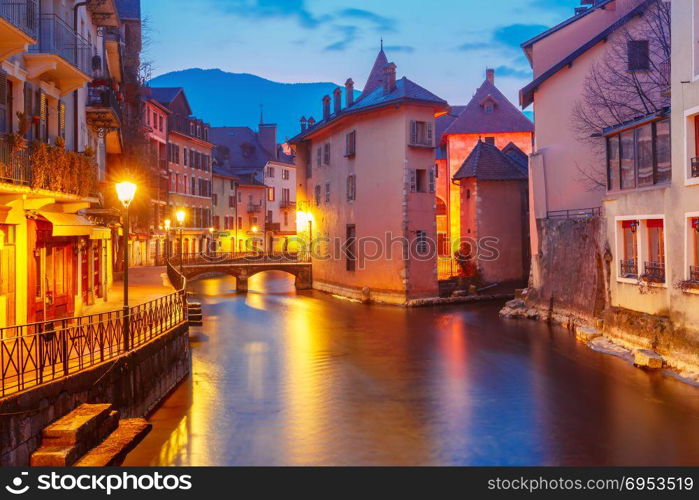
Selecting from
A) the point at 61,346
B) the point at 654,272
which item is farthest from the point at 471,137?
the point at 61,346

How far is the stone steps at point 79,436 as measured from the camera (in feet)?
34.3

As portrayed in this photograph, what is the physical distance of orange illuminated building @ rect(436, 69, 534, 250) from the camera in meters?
53.0

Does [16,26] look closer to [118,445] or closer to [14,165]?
[14,165]

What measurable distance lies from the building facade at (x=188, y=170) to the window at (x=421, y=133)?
2279cm

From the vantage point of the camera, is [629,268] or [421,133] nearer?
[629,268]

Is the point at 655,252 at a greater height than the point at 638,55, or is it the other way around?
the point at 638,55

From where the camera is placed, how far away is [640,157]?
72.0 feet

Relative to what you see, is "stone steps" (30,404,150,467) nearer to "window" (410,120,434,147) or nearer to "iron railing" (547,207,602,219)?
"iron railing" (547,207,602,219)

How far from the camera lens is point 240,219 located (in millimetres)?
75438

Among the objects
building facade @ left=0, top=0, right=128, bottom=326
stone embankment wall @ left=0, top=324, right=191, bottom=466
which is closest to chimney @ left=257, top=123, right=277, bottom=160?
building facade @ left=0, top=0, right=128, bottom=326

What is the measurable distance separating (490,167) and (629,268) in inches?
856

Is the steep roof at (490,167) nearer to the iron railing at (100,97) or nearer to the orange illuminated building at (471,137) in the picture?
the orange illuminated building at (471,137)

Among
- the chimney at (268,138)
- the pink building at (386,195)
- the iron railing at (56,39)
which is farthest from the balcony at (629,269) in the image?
the chimney at (268,138)
